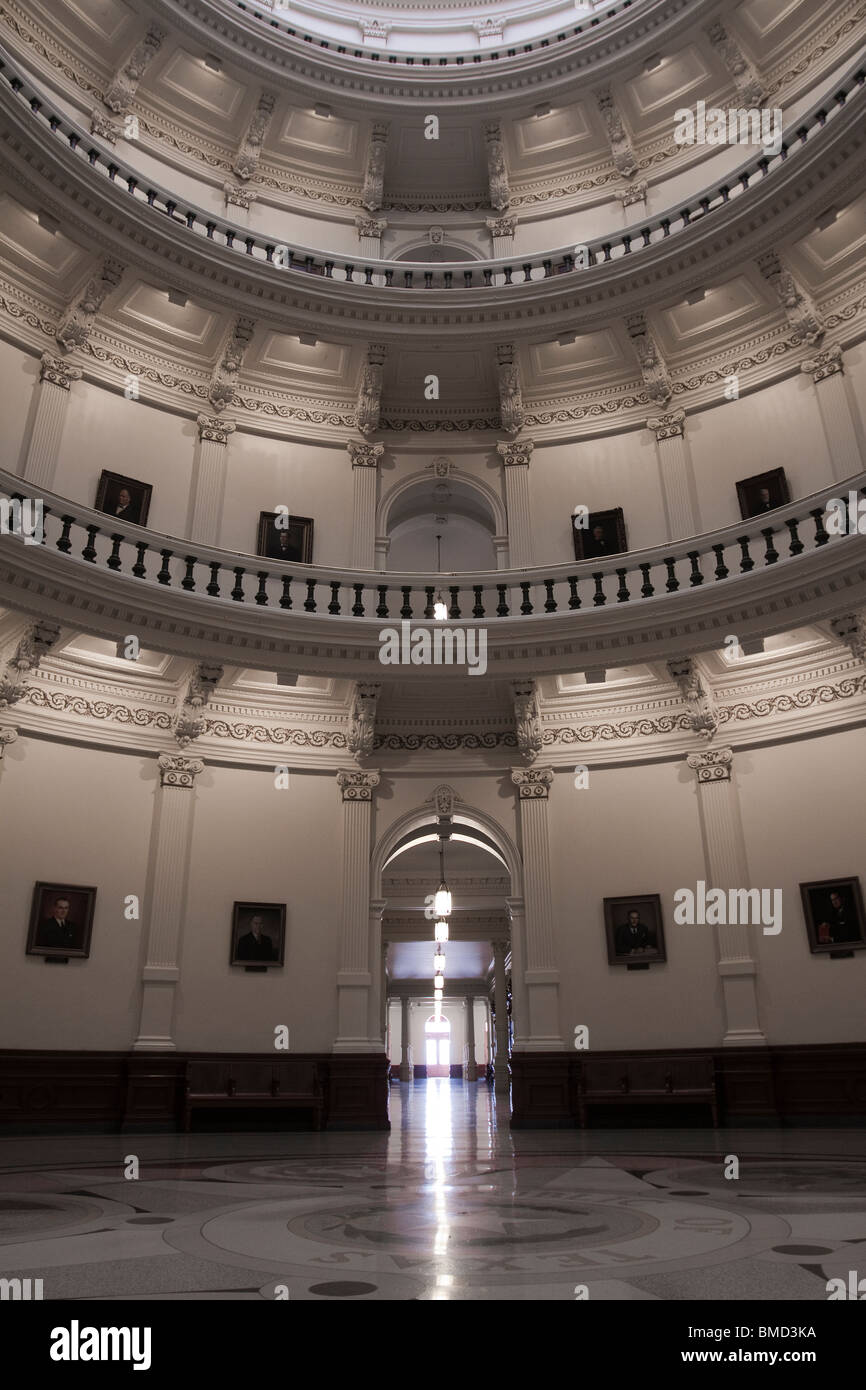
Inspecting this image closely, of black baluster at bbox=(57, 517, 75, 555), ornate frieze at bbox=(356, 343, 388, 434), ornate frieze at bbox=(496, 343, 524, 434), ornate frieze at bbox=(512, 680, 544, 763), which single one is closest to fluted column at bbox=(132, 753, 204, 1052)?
black baluster at bbox=(57, 517, 75, 555)

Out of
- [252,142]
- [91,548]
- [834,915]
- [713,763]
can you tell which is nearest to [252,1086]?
[91,548]

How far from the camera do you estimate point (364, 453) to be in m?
15.8

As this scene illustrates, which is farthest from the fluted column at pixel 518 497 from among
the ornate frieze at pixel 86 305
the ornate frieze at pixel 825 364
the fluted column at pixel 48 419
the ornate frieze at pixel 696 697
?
the fluted column at pixel 48 419

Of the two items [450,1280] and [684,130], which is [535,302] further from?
[450,1280]

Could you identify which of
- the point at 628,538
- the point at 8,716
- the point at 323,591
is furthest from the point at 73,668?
the point at 628,538

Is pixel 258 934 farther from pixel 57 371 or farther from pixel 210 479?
pixel 57 371

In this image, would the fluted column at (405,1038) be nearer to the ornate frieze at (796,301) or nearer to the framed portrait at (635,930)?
the framed portrait at (635,930)

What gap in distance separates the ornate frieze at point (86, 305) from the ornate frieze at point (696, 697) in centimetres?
965

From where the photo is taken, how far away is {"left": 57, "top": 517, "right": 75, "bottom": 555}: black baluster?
37.2 ft

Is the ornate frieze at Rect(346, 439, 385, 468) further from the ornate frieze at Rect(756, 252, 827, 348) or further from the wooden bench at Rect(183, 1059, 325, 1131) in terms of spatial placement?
the wooden bench at Rect(183, 1059, 325, 1131)

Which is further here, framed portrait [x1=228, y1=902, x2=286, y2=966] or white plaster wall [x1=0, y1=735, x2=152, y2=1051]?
framed portrait [x1=228, y1=902, x2=286, y2=966]

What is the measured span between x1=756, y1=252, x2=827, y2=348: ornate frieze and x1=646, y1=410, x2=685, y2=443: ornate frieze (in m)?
2.11

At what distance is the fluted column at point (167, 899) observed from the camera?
12305 millimetres
